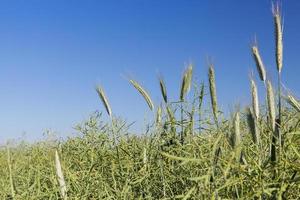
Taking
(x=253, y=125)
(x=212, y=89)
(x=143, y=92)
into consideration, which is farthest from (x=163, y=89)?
(x=253, y=125)

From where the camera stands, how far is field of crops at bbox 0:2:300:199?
Result: 1814 millimetres

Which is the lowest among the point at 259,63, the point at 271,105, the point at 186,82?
the point at 271,105

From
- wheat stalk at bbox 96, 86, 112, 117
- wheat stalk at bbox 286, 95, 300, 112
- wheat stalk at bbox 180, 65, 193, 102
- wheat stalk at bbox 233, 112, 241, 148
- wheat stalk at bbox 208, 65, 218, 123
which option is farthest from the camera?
wheat stalk at bbox 96, 86, 112, 117

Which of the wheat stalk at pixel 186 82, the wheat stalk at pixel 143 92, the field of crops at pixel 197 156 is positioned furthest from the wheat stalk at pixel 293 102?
the wheat stalk at pixel 143 92

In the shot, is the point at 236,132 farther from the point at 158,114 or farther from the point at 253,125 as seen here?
the point at 158,114

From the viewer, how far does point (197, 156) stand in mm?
2602

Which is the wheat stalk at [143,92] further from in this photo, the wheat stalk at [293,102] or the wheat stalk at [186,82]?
the wheat stalk at [293,102]

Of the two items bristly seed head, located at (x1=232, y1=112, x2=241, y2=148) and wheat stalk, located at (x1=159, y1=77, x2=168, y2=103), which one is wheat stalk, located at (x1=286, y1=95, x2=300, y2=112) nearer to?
bristly seed head, located at (x1=232, y1=112, x2=241, y2=148)

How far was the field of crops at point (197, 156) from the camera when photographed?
181cm

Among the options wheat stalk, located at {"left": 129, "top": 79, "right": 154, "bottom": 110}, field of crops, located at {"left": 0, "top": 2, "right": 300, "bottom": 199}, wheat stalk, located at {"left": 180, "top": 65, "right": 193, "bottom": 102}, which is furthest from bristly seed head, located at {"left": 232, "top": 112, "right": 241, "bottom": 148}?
wheat stalk, located at {"left": 129, "top": 79, "right": 154, "bottom": 110}

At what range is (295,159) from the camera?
1.95 meters

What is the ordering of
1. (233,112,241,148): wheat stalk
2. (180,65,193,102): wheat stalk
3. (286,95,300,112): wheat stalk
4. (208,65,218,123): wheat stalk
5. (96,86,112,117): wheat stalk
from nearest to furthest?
(233,112,241,148): wheat stalk → (286,95,300,112): wheat stalk → (208,65,218,123): wheat stalk → (180,65,193,102): wheat stalk → (96,86,112,117): wheat stalk

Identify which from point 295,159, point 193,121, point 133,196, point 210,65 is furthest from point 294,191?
point 133,196

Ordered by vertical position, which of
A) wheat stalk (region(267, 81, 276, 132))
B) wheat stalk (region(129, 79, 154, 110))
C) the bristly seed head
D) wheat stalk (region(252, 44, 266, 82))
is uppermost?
wheat stalk (region(129, 79, 154, 110))
